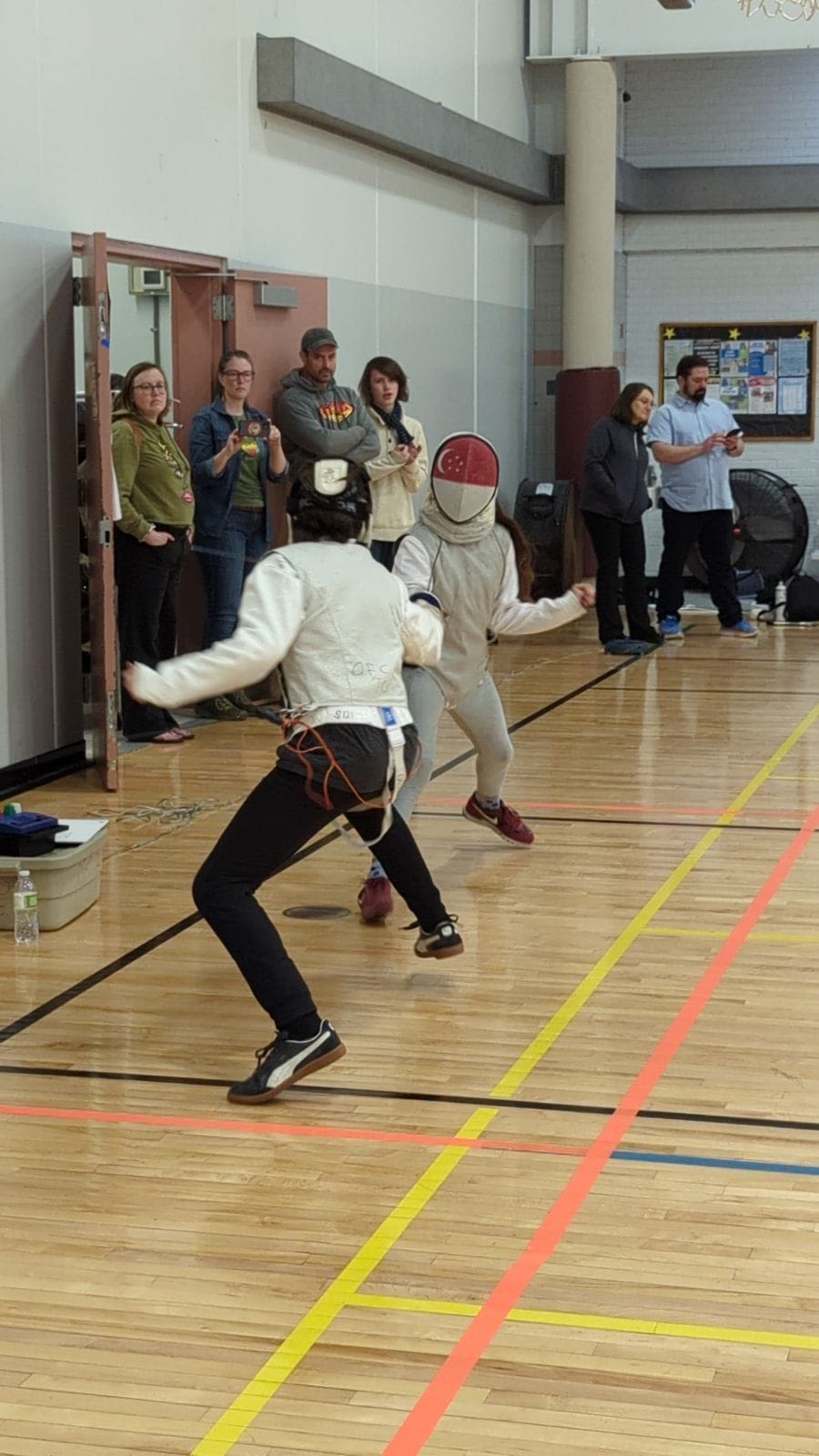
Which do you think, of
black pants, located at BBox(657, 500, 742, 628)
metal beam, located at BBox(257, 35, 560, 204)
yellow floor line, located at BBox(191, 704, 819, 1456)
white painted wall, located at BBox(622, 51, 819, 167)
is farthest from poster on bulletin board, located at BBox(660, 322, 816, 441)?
yellow floor line, located at BBox(191, 704, 819, 1456)

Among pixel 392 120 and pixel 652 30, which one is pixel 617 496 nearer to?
pixel 392 120

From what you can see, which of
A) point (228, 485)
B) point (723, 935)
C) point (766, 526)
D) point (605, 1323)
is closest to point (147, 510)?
point (228, 485)

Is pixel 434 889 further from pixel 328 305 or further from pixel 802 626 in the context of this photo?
pixel 802 626

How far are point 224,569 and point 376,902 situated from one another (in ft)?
13.1

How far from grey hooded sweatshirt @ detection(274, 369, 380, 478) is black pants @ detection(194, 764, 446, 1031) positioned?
18.5ft

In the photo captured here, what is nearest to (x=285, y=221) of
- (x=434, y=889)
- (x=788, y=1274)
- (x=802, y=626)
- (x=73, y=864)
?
(x=802, y=626)

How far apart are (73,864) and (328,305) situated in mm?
5931

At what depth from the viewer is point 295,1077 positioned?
4.12m

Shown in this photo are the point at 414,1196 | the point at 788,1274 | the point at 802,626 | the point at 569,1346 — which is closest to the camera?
the point at 569,1346

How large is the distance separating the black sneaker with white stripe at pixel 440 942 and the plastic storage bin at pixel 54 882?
3.93 ft

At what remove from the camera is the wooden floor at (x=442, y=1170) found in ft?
9.40

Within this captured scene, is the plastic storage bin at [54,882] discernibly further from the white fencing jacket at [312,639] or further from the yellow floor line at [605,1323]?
the yellow floor line at [605,1323]

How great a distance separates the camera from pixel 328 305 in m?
10.8

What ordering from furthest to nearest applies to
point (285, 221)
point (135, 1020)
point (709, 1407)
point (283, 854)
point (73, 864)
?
point (285, 221) < point (73, 864) < point (135, 1020) < point (283, 854) < point (709, 1407)
